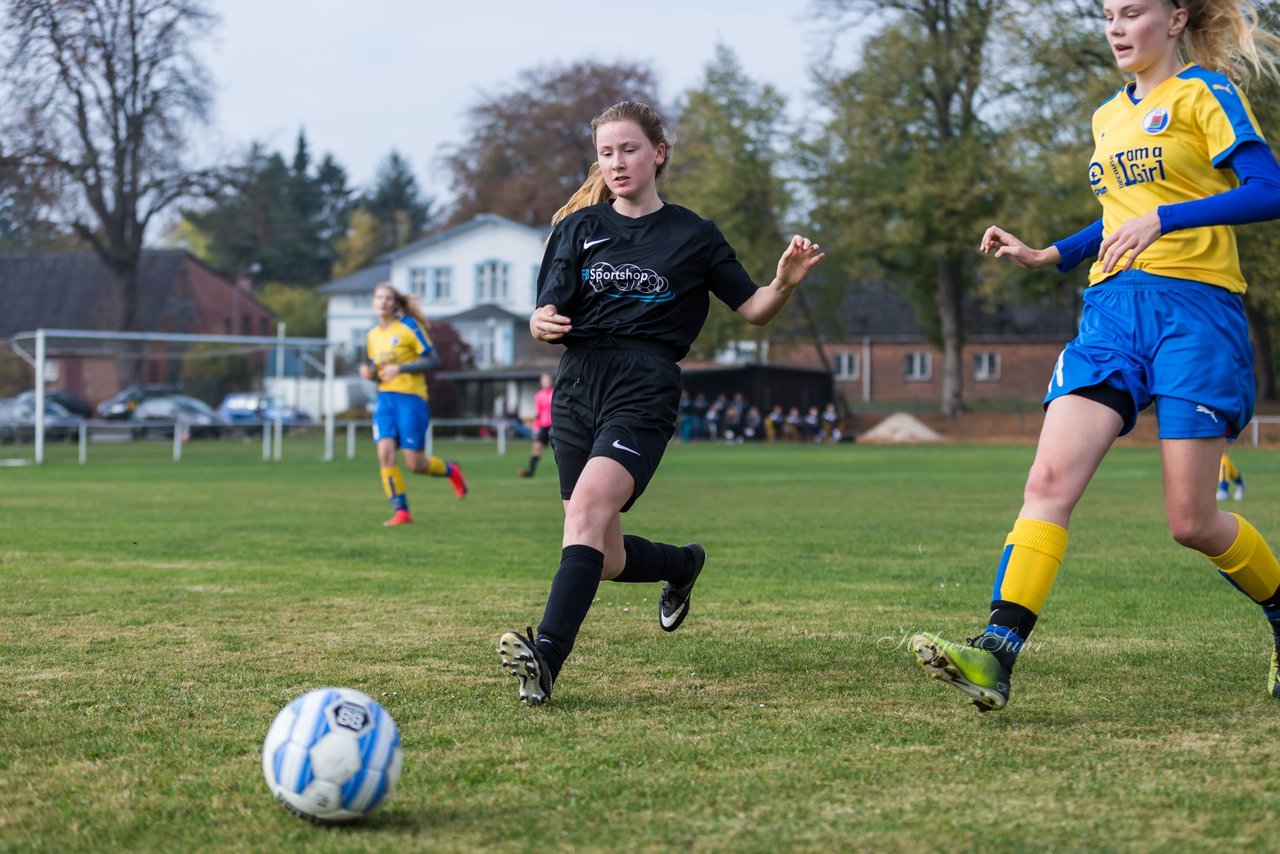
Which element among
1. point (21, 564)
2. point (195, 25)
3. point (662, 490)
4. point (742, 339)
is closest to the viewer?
point (21, 564)

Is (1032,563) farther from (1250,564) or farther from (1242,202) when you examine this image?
(1242,202)

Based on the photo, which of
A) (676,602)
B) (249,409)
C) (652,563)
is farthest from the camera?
(249,409)

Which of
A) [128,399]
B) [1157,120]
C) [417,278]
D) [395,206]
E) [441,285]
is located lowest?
[128,399]

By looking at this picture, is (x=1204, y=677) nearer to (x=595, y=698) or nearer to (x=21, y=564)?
(x=595, y=698)

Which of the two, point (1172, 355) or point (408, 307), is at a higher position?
point (408, 307)

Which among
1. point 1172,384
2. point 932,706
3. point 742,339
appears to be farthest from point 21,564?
point 742,339

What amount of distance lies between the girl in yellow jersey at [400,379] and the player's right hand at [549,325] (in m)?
8.20

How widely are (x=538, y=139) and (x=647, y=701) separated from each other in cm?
6431

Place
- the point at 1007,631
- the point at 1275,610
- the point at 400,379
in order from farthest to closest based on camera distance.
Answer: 1. the point at 400,379
2. the point at 1275,610
3. the point at 1007,631

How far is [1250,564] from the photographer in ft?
15.2

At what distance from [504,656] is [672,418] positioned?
1279 mm

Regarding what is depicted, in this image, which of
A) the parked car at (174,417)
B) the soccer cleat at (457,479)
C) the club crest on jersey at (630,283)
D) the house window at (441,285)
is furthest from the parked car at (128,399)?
the house window at (441,285)

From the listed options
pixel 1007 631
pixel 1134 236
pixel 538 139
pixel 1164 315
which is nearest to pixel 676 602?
pixel 1007 631

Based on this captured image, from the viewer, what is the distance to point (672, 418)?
17.3ft
